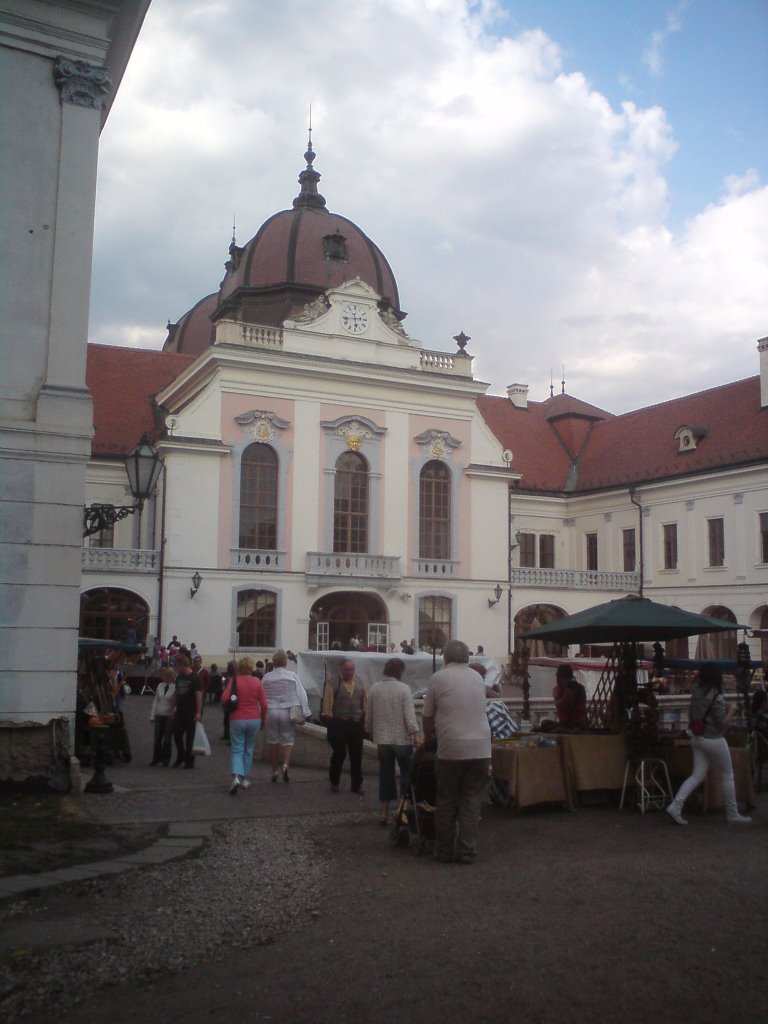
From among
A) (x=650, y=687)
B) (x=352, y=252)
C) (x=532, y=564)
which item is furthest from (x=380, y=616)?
(x=650, y=687)

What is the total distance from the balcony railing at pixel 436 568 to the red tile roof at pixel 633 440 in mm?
8038

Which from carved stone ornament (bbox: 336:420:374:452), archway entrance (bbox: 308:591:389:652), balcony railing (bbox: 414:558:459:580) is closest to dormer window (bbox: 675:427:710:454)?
balcony railing (bbox: 414:558:459:580)

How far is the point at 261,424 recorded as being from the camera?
34938 millimetres

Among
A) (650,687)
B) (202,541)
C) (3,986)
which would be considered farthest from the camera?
A: (202,541)

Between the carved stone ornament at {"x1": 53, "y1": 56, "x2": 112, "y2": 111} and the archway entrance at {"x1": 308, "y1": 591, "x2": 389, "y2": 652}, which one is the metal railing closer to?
the archway entrance at {"x1": 308, "y1": 591, "x2": 389, "y2": 652}

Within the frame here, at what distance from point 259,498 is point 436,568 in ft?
23.4

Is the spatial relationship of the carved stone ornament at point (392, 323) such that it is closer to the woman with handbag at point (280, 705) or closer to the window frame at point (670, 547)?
the window frame at point (670, 547)

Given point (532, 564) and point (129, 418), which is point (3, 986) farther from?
point (532, 564)

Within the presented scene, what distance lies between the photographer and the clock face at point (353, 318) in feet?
121

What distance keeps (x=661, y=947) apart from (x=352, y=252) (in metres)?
38.2

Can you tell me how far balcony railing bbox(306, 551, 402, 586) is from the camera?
34.9 metres

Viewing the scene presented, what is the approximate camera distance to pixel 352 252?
41562mm

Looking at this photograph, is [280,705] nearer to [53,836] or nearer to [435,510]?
[53,836]

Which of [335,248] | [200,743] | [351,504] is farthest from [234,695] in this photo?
[335,248]
